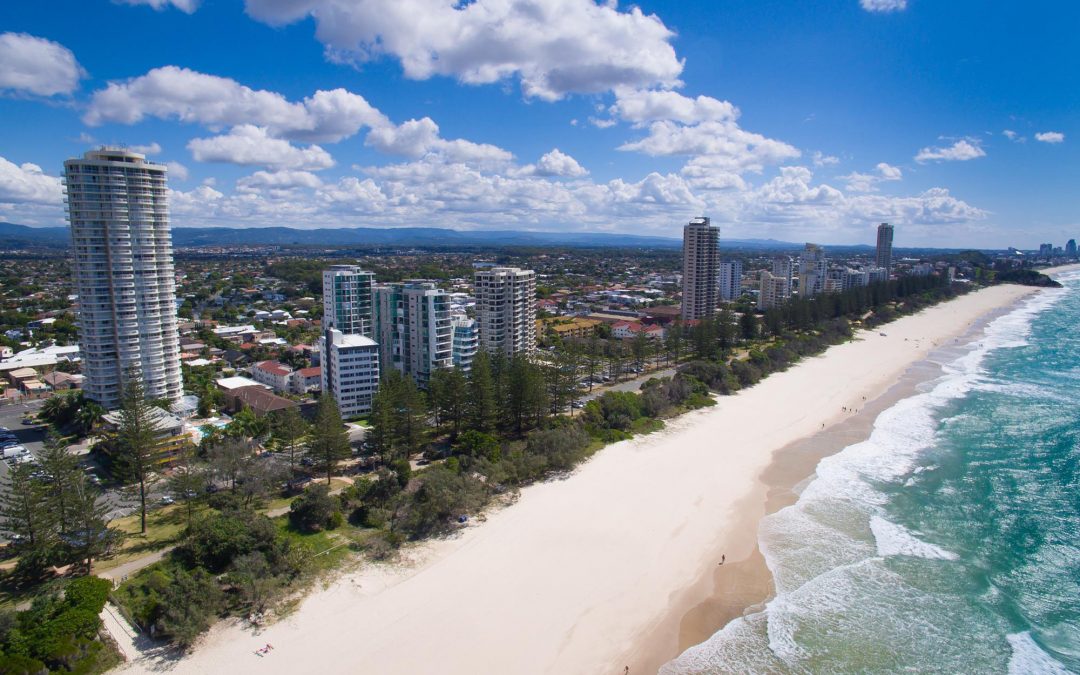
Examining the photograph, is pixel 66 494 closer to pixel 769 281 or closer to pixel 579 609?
pixel 579 609

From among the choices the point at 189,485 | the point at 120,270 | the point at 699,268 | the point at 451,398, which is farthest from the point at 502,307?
the point at 699,268

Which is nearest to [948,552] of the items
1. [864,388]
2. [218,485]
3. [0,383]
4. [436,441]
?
[436,441]

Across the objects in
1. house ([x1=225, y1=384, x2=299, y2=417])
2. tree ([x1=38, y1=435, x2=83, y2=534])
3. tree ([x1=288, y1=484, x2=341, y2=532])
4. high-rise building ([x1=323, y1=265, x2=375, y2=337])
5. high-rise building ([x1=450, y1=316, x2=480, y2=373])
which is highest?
high-rise building ([x1=323, y1=265, x2=375, y2=337])

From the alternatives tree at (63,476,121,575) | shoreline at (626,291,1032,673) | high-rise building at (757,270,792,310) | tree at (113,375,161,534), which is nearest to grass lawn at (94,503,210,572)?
tree at (113,375,161,534)

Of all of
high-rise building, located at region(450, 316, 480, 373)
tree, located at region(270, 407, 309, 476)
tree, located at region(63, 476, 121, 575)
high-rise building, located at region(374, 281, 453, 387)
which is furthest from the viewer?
high-rise building, located at region(450, 316, 480, 373)

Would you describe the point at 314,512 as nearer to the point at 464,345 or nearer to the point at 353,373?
the point at 353,373

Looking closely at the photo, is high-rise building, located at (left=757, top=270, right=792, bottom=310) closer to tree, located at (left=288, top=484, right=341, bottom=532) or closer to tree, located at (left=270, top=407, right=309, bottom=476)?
tree, located at (left=270, top=407, right=309, bottom=476)

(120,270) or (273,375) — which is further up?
(120,270)
